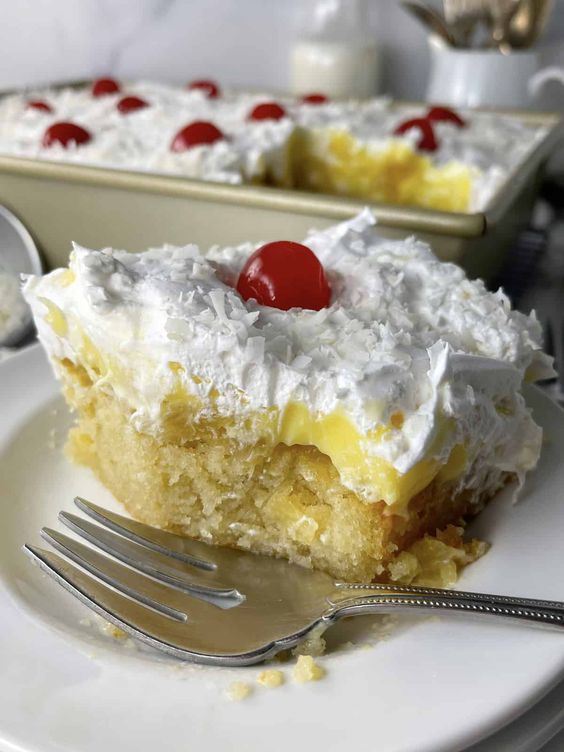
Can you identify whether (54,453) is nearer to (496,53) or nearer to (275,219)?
(275,219)

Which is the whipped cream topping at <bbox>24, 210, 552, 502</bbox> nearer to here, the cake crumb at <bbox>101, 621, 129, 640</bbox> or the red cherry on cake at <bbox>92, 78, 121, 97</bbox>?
the cake crumb at <bbox>101, 621, 129, 640</bbox>

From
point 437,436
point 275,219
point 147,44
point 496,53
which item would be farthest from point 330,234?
point 147,44

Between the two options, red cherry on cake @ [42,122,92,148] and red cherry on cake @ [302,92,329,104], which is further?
red cherry on cake @ [302,92,329,104]

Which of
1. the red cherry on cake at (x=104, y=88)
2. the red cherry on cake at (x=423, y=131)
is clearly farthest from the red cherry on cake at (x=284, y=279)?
the red cherry on cake at (x=104, y=88)

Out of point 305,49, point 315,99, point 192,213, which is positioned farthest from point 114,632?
point 305,49

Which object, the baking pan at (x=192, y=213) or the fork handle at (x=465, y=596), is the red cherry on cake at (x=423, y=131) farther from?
the fork handle at (x=465, y=596)

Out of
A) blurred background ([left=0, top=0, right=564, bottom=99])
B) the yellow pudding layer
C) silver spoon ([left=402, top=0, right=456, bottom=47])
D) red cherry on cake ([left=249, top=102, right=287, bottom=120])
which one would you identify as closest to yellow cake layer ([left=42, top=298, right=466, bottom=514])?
the yellow pudding layer
